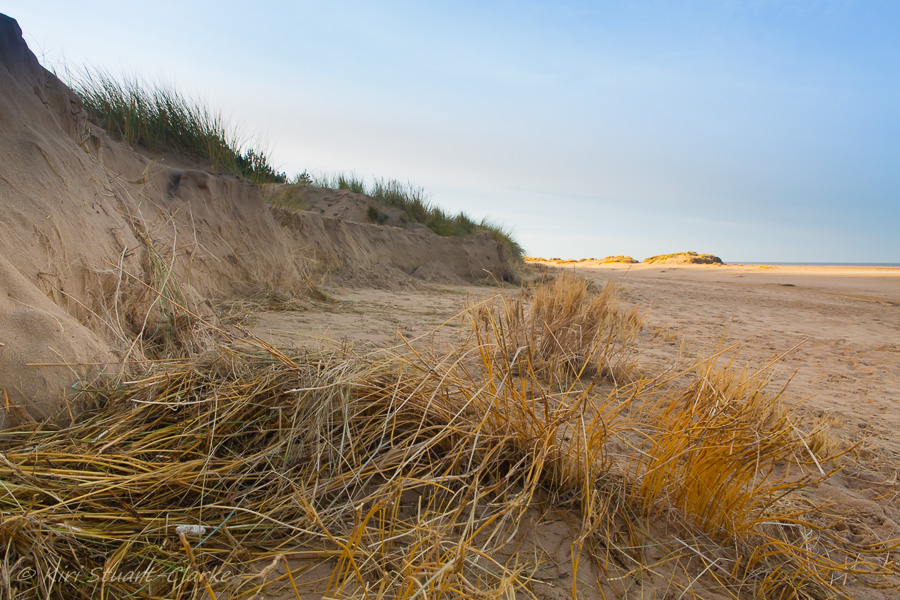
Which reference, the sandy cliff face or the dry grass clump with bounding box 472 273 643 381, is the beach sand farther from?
the sandy cliff face

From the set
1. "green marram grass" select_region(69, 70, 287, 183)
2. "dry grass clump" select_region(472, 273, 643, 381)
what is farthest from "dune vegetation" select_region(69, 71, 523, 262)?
"dry grass clump" select_region(472, 273, 643, 381)

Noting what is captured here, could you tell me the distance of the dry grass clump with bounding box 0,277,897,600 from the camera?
3.30 feet

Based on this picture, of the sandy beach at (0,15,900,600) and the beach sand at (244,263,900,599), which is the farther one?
the beach sand at (244,263,900,599)

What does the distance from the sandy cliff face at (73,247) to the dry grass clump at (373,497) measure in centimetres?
22

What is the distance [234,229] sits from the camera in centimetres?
474

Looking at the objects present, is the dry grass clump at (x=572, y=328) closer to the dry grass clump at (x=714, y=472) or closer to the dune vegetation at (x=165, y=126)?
the dry grass clump at (x=714, y=472)

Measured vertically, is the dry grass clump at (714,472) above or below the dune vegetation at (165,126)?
below

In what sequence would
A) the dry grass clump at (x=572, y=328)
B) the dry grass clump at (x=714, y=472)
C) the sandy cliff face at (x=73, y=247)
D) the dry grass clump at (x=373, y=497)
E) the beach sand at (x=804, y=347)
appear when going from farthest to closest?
the dry grass clump at (x=572, y=328) → the beach sand at (x=804, y=347) → the sandy cliff face at (x=73, y=247) → the dry grass clump at (x=714, y=472) → the dry grass clump at (x=373, y=497)

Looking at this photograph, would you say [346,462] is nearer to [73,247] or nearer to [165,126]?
[73,247]

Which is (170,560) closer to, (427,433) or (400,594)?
(400,594)

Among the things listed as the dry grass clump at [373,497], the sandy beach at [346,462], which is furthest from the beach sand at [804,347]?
the dry grass clump at [373,497]

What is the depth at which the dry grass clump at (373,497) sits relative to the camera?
1.00 metres

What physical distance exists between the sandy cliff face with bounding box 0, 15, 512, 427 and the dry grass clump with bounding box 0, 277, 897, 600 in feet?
0.72

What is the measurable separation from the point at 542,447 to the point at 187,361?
4.71 feet
